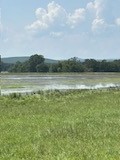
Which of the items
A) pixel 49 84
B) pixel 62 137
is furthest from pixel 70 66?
pixel 62 137

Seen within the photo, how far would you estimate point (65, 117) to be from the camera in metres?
15.9

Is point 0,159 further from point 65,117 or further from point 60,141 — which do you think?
point 65,117

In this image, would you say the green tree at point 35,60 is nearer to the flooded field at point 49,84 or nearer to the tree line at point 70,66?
the tree line at point 70,66

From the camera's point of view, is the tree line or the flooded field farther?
the tree line

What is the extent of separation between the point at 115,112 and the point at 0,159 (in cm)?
854

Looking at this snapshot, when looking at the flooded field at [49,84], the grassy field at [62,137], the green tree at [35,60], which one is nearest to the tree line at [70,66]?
the green tree at [35,60]

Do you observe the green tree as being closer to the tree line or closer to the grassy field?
the tree line

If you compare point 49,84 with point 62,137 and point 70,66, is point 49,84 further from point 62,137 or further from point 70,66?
point 70,66

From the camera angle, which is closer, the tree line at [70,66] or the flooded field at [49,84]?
the flooded field at [49,84]

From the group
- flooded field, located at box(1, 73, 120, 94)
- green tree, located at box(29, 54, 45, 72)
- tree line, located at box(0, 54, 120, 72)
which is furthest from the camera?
green tree, located at box(29, 54, 45, 72)

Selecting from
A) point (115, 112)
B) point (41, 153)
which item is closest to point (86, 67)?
point (115, 112)

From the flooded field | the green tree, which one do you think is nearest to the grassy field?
the flooded field

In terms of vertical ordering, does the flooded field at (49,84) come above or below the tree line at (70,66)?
below

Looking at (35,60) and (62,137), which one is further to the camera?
(35,60)
